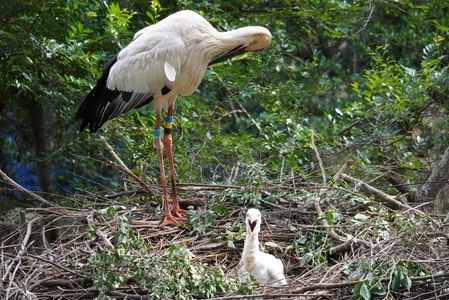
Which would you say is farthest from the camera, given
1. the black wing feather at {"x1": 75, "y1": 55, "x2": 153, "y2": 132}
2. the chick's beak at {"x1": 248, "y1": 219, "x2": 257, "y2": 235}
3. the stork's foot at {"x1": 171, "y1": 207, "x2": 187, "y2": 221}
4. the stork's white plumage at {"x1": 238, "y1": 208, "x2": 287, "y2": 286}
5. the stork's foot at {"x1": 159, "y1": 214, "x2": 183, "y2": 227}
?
the black wing feather at {"x1": 75, "y1": 55, "x2": 153, "y2": 132}

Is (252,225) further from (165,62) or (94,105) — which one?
(94,105)

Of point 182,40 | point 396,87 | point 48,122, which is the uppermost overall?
point 182,40

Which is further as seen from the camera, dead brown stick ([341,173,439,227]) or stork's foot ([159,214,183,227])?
stork's foot ([159,214,183,227])

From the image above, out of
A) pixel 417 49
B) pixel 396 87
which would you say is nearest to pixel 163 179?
pixel 396 87

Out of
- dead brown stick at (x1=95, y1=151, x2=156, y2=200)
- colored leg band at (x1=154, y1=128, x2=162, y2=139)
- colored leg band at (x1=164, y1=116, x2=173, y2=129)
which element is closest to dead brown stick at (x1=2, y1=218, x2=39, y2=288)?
dead brown stick at (x1=95, y1=151, x2=156, y2=200)

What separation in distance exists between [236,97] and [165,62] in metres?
2.23

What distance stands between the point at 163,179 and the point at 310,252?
6.35 feet

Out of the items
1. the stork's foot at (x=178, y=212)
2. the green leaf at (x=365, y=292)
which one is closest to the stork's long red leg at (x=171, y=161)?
the stork's foot at (x=178, y=212)

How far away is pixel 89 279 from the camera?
7816 mm

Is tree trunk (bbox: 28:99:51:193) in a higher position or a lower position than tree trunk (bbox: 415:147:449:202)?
lower

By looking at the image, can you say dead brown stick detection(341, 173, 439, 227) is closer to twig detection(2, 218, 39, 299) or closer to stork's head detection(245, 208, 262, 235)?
stork's head detection(245, 208, 262, 235)

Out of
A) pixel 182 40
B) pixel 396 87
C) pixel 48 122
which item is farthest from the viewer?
pixel 48 122

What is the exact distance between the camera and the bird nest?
288 inches

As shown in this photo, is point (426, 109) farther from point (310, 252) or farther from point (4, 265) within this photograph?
point (4, 265)
